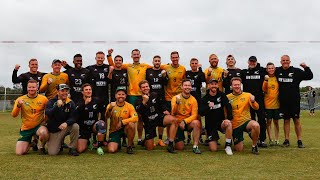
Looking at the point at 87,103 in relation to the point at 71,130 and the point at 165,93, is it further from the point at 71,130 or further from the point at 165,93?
the point at 165,93

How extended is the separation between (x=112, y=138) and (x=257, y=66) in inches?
151

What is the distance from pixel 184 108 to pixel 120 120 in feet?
4.65

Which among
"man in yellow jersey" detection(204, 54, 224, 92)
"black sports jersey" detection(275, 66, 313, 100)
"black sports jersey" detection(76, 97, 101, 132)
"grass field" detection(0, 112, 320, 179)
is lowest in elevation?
"grass field" detection(0, 112, 320, 179)

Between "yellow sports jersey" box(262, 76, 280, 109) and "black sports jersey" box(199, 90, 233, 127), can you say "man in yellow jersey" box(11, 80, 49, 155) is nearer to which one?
"black sports jersey" box(199, 90, 233, 127)

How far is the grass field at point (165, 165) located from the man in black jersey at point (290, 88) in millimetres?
986

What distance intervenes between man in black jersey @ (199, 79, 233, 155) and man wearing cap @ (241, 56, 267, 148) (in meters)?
1.11

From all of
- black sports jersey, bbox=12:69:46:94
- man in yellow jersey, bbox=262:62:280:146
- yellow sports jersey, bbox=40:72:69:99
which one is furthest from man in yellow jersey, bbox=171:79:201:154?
black sports jersey, bbox=12:69:46:94

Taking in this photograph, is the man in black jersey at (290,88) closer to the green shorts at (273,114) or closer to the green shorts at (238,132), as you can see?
the green shorts at (273,114)

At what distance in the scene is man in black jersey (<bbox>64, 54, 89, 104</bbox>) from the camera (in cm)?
795

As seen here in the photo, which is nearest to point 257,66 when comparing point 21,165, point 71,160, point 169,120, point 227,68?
point 227,68

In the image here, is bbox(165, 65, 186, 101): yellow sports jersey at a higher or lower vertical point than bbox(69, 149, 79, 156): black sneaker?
higher

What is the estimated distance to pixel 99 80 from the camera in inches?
318

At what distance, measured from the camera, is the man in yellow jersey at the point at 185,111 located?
278 inches

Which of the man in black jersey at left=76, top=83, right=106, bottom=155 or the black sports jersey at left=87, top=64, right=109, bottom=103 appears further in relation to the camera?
the black sports jersey at left=87, top=64, right=109, bottom=103
